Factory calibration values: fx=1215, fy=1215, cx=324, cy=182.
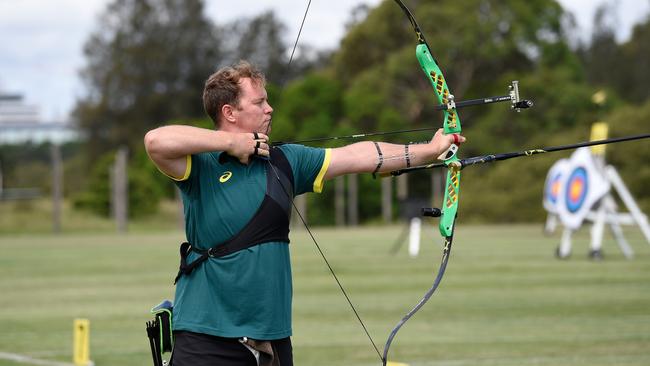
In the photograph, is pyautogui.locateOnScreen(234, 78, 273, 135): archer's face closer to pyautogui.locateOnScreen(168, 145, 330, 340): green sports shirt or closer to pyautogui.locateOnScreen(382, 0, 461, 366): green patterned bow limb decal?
Result: pyautogui.locateOnScreen(168, 145, 330, 340): green sports shirt

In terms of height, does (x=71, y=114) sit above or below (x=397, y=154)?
above

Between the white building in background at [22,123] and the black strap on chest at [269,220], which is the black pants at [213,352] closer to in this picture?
the black strap on chest at [269,220]

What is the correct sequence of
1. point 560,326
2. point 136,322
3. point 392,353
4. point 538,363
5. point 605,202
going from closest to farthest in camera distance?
point 538,363 < point 392,353 < point 560,326 < point 136,322 < point 605,202

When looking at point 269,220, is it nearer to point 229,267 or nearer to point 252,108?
point 229,267

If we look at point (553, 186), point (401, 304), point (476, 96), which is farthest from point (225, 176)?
point (476, 96)

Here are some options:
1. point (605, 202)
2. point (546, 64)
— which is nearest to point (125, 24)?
point (546, 64)

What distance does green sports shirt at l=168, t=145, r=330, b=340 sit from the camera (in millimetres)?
4727

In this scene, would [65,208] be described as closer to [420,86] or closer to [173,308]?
[420,86]

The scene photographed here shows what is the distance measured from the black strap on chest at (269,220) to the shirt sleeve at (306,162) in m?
0.05

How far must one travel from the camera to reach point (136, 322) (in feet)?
41.2

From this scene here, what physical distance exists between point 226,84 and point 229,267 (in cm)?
74

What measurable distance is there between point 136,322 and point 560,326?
14.2ft

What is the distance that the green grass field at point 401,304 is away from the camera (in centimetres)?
998

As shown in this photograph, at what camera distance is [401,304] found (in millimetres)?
13914
